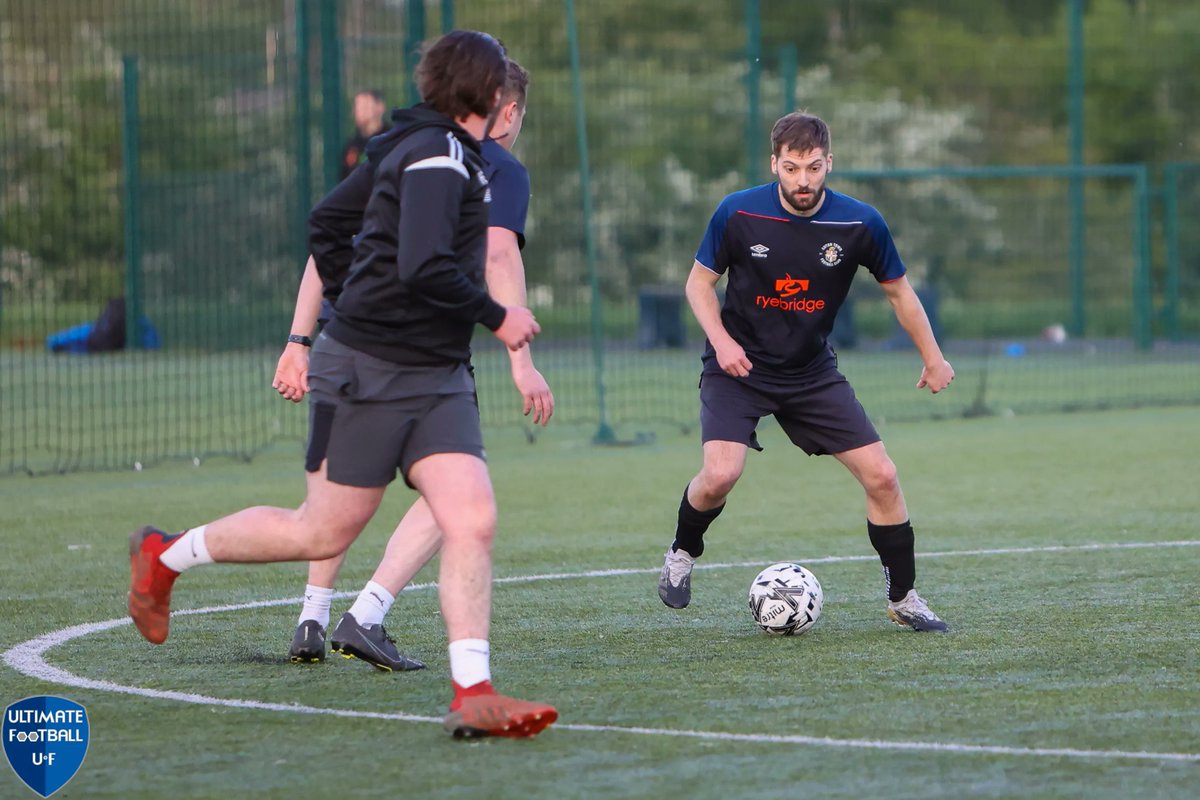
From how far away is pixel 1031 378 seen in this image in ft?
68.4

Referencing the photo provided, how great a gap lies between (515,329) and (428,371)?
314 millimetres

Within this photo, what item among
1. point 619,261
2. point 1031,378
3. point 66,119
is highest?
point 66,119

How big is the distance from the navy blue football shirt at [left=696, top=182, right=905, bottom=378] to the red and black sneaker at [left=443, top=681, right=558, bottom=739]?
2399 millimetres

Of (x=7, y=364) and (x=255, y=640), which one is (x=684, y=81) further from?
(x=255, y=640)

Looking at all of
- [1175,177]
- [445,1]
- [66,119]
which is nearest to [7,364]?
[66,119]

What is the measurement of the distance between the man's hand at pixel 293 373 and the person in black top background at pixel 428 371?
1.57 feet

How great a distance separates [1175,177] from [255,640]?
71.4 ft

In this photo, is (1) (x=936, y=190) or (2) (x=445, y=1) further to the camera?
(1) (x=936, y=190)

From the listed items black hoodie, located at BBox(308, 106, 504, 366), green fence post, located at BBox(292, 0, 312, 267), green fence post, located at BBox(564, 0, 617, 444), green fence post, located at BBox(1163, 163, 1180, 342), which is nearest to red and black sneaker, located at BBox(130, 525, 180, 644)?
black hoodie, located at BBox(308, 106, 504, 366)

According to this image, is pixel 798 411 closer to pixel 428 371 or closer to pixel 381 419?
pixel 428 371

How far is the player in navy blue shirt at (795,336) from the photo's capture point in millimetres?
6574

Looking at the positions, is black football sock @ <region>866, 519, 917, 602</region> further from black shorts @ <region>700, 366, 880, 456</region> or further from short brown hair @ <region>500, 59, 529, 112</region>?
short brown hair @ <region>500, 59, 529, 112</region>

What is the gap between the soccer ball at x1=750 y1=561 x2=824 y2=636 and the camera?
6387 millimetres

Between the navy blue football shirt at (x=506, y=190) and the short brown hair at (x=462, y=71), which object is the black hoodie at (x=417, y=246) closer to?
the short brown hair at (x=462, y=71)
